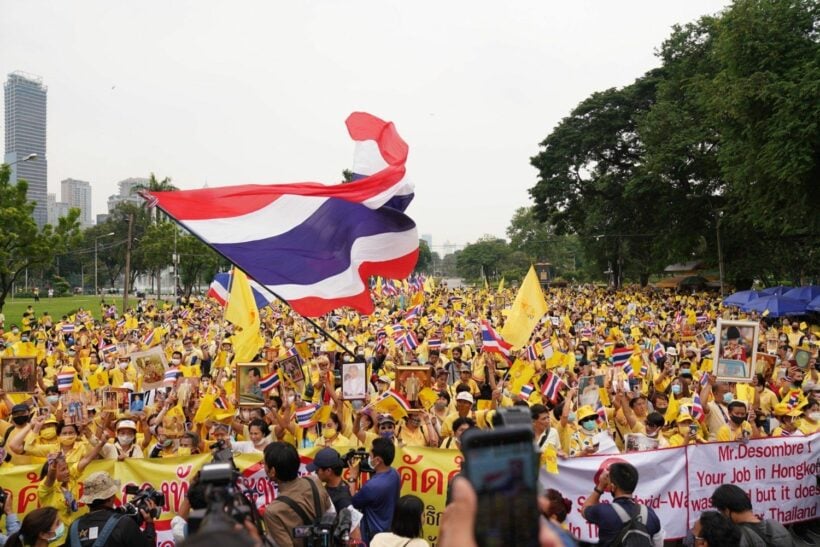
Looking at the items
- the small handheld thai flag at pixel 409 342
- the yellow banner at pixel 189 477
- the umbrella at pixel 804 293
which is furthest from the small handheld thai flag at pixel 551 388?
the umbrella at pixel 804 293

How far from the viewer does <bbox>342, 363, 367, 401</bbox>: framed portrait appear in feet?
22.7

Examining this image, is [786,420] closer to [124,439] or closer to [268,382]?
[268,382]

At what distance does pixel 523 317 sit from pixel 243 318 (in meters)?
4.74

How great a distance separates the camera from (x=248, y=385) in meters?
7.37

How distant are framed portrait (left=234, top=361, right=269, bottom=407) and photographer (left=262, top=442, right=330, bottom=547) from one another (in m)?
3.17

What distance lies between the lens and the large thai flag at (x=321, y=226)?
7.48 meters

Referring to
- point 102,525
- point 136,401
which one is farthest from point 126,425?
point 102,525

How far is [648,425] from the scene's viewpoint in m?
6.97

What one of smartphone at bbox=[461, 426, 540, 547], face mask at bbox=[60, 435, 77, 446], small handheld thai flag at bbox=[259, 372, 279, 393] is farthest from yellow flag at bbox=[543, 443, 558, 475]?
smartphone at bbox=[461, 426, 540, 547]

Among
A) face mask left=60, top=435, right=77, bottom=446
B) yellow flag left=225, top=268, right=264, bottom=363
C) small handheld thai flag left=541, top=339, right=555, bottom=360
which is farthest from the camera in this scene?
small handheld thai flag left=541, top=339, right=555, bottom=360

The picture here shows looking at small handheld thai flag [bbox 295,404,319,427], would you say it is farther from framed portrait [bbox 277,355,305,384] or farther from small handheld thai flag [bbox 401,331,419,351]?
small handheld thai flag [bbox 401,331,419,351]

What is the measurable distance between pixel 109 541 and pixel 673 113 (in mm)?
41347

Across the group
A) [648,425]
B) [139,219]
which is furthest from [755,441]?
[139,219]

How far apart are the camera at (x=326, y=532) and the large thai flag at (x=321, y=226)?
3.74 m
